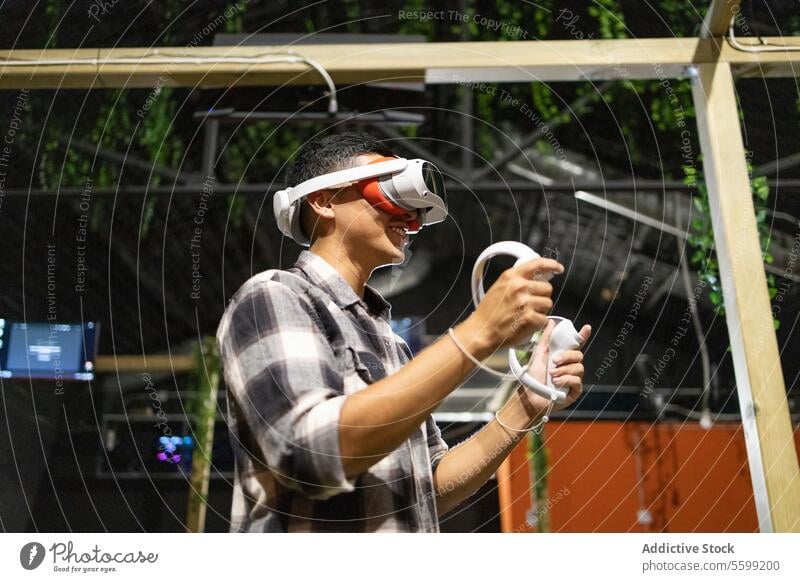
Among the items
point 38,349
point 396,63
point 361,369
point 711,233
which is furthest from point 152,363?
point 361,369

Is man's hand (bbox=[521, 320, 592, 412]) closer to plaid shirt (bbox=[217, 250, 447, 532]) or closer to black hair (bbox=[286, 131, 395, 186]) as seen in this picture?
plaid shirt (bbox=[217, 250, 447, 532])

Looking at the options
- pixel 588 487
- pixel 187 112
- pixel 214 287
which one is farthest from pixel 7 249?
pixel 588 487

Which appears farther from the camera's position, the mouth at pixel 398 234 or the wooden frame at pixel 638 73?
the wooden frame at pixel 638 73

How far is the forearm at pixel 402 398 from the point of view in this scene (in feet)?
2.65

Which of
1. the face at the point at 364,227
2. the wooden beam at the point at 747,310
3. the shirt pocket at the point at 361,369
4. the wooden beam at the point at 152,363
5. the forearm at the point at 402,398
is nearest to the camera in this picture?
the forearm at the point at 402,398

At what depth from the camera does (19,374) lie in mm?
1357

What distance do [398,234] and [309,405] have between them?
30cm

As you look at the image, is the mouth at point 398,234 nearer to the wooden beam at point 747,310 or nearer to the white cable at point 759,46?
the wooden beam at point 747,310

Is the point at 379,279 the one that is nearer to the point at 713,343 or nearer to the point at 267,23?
the point at 267,23

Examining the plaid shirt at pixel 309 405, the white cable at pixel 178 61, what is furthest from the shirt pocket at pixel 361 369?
the white cable at pixel 178 61

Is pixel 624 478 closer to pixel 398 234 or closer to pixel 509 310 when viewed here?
pixel 398 234

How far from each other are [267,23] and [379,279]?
0.55 m

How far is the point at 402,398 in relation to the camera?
81 centimetres

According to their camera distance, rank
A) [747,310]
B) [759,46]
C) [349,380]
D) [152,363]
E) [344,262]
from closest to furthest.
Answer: [349,380] < [344,262] < [747,310] < [759,46] < [152,363]
